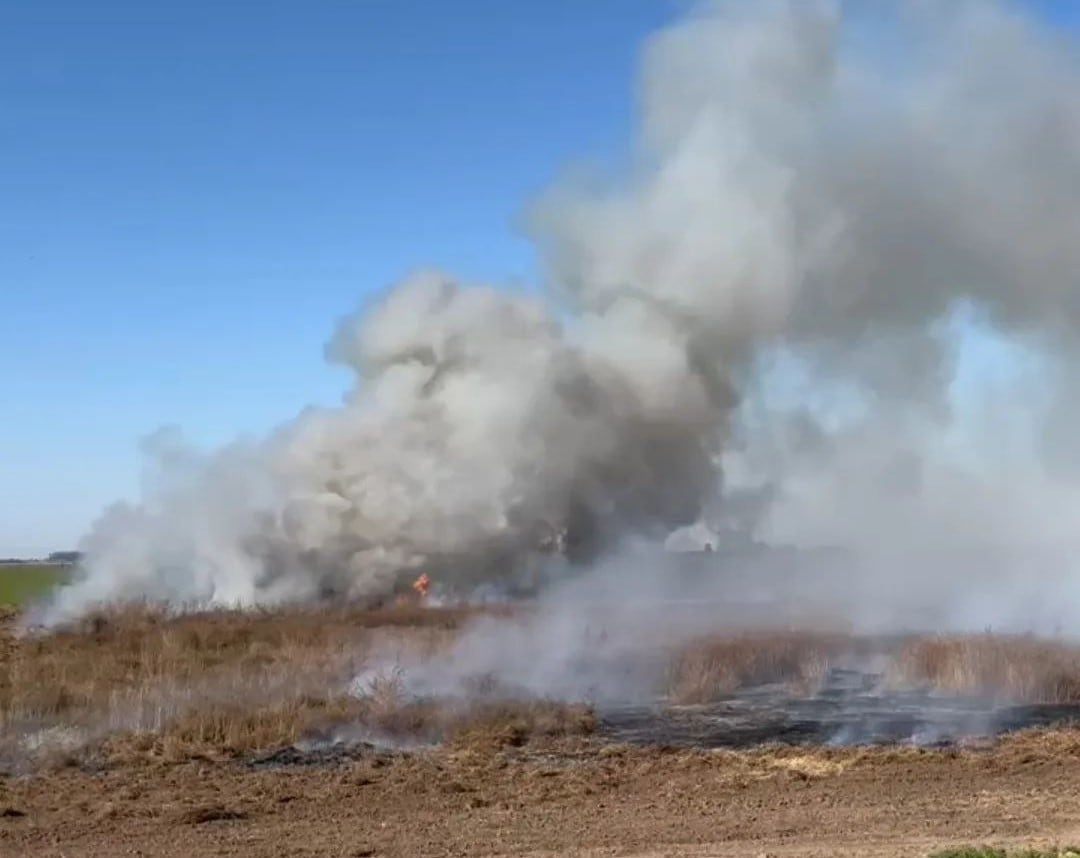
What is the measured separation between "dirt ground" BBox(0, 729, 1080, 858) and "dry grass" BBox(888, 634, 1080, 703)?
529cm

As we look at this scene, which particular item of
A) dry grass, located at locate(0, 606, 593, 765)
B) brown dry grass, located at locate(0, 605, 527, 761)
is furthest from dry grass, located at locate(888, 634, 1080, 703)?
brown dry grass, located at locate(0, 605, 527, 761)

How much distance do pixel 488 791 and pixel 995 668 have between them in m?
13.6

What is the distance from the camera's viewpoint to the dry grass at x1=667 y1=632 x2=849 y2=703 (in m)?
24.3

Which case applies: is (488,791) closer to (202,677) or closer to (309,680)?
(309,680)

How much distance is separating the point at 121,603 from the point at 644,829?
29498mm

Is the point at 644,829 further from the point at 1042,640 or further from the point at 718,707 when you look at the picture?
the point at 1042,640

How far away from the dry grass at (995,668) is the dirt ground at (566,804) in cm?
529

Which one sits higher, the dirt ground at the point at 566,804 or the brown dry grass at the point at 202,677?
the brown dry grass at the point at 202,677

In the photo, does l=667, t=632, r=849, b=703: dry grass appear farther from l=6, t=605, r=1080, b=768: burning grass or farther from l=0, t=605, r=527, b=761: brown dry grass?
l=0, t=605, r=527, b=761: brown dry grass

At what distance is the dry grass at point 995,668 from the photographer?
23.3 metres

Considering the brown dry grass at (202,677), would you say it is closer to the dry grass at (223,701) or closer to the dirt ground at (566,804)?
the dry grass at (223,701)

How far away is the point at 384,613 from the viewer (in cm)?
3672

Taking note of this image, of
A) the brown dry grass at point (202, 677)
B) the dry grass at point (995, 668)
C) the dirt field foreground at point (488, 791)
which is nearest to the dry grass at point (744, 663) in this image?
the dirt field foreground at point (488, 791)

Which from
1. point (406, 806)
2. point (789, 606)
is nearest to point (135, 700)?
point (406, 806)
